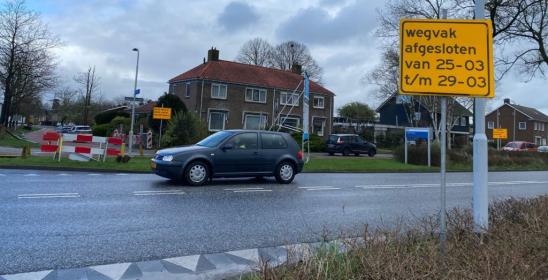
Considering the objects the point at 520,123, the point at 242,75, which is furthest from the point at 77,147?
the point at 520,123

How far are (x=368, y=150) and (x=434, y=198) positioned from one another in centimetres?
2625

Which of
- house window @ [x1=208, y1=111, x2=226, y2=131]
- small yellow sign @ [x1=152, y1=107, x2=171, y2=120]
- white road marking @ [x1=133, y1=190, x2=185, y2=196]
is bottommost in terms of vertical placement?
white road marking @ [x1=133, y1=190, x2=185, y2=196]

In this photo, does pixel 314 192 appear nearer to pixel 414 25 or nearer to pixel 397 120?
pixel 414 25

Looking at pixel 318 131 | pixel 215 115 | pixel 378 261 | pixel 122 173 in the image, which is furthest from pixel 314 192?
pixel 318 131

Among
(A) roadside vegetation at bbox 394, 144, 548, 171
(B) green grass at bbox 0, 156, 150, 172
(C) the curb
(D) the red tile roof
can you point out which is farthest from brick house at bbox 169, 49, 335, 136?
(C) the curb

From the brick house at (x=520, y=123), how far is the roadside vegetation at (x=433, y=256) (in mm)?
83851

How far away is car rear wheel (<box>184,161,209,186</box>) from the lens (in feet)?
40.4

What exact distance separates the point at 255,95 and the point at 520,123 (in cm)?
5790

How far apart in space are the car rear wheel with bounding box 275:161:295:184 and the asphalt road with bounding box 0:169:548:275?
0.81 ft

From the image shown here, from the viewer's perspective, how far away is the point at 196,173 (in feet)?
40.7

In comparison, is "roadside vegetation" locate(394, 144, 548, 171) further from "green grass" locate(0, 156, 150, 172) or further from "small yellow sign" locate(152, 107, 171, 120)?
"green grass" locate(0, 156, 150, 172)

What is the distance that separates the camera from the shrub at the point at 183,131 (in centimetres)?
2989

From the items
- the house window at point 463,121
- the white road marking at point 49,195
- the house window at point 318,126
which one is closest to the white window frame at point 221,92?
the house window at point 318,126

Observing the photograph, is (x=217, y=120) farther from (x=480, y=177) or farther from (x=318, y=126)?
(x=480, y=177)
